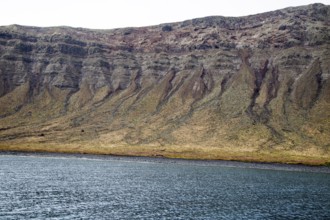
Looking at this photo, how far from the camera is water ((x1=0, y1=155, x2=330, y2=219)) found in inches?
2413

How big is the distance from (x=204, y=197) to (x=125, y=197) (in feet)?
51.1

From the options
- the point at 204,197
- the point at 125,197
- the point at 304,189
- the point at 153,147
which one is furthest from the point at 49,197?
the point at 153,147

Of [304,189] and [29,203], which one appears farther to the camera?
[304,189]

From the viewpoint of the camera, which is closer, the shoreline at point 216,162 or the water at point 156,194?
the water at point 156,194

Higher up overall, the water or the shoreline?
the water

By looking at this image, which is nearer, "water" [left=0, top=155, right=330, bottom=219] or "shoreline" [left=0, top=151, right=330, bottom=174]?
"water" [left=0, top=155, right=330, bottom=219]

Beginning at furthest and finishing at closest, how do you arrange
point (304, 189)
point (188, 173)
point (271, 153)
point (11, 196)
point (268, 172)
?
1. point (271, 153)
2. point (268, 172)
3. point (188, 173)
4. point (304, 189)
5. point (11, 196)

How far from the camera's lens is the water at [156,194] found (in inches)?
2413

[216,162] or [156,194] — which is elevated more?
[156,194]

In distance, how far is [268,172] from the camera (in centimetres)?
13000

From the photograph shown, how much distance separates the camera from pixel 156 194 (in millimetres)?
79250

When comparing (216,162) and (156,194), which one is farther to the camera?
(216,162)

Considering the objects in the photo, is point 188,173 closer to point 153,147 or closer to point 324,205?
point 324,205

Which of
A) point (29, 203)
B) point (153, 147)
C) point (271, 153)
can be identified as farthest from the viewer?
point (153, 147)
